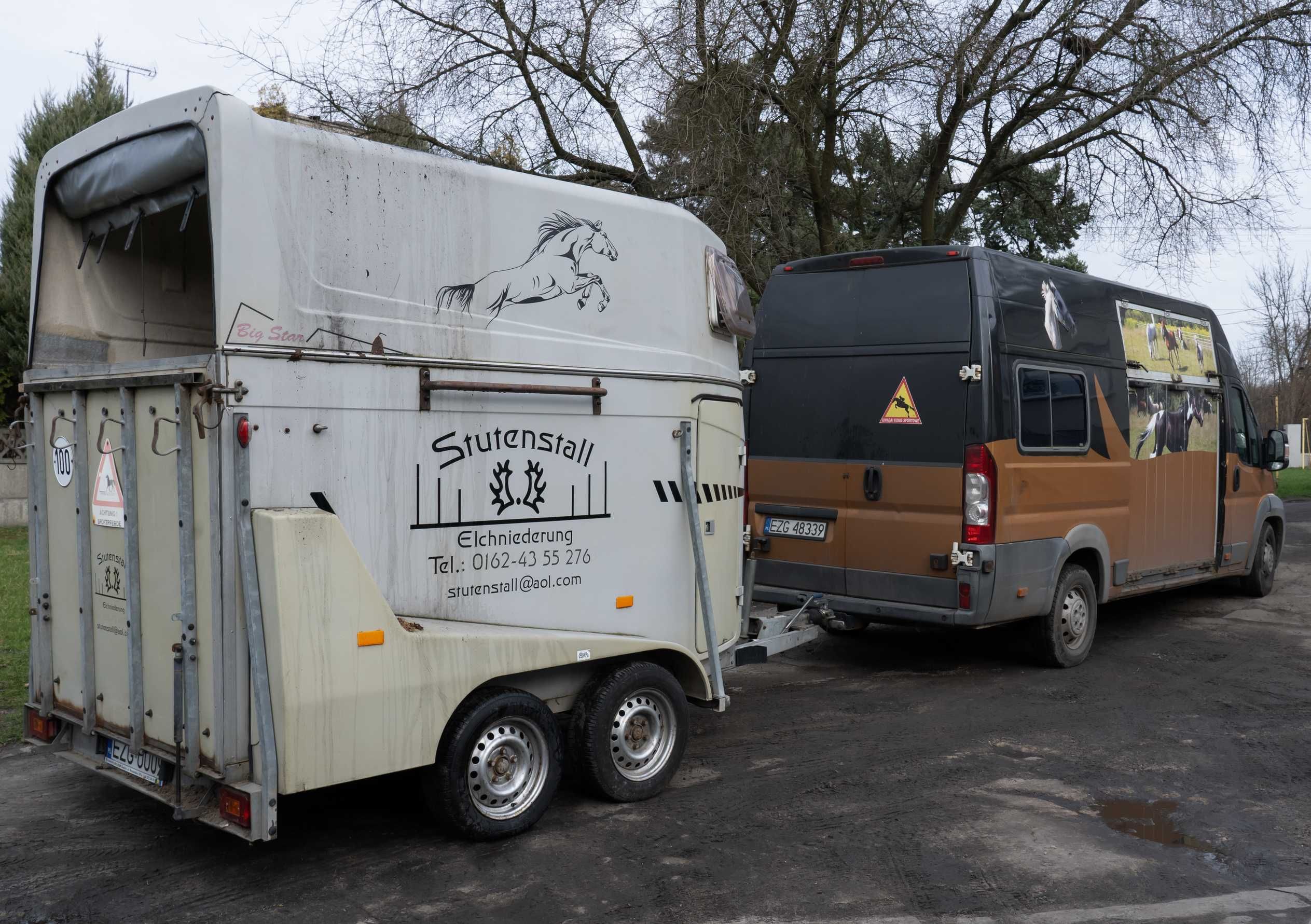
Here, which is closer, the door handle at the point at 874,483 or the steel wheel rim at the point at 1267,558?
the door handle at the point at 874,483

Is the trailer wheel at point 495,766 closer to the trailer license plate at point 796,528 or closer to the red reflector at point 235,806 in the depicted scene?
the red reflector at point 235,806

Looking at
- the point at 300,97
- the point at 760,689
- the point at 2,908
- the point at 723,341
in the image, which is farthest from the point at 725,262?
the point at 300,97

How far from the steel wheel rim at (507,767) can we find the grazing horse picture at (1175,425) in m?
6.40

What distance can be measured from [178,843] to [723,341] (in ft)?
12.4

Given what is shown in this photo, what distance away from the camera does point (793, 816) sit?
209 inches

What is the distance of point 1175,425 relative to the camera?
32.4 feet

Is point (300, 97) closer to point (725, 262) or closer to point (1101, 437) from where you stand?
point (725, 262)

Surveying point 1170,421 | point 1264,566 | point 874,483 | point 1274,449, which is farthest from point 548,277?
point 1264,566

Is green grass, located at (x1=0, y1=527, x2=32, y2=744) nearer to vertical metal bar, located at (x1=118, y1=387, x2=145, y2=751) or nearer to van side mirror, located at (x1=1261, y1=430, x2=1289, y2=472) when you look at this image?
vertical metal bar, located at (x1=118, y1=387, x2=145, y2=751)

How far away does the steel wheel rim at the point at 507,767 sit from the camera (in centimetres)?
480

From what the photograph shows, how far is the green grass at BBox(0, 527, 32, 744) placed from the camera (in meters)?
6.74

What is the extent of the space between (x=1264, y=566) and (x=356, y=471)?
36.5ft

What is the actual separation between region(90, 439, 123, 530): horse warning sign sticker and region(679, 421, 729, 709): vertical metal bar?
107 inches

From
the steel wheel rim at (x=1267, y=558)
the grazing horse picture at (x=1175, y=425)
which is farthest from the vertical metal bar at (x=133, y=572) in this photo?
the steel wheel rim at (x=1267, y=558)
